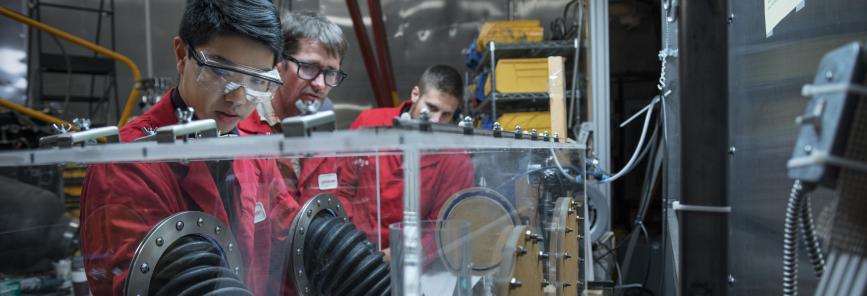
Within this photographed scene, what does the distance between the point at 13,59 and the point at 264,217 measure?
383cm

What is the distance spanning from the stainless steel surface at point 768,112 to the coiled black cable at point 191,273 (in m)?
0.77

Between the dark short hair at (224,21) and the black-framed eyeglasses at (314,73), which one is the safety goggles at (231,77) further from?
the black-framed eyeglasses at (314,73)

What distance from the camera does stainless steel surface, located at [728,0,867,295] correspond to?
78 cm

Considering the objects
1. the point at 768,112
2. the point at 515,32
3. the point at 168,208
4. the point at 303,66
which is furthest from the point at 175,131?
the point at 515,32

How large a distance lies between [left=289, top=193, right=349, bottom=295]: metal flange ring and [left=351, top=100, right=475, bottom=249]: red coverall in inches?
2.9

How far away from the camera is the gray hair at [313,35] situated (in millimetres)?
1679

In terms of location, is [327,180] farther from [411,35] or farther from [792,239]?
[411,35]

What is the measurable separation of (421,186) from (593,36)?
2.39 metres

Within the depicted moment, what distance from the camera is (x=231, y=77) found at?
39.2 inches

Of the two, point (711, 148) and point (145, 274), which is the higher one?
point (711, 148)

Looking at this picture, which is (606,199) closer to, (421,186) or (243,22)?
(243,22)

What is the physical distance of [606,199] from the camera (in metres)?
2.63

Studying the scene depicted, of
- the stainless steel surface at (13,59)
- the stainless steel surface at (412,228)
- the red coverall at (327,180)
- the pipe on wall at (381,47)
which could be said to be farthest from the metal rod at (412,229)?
the stainless steel surface at (13,59)

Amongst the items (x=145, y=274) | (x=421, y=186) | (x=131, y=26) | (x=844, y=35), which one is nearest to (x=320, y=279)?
(x=145, y=274)
